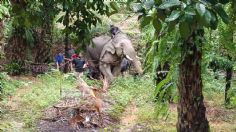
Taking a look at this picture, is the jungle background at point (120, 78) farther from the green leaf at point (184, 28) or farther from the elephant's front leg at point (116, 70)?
the elephant's front leg at point (116, 70)

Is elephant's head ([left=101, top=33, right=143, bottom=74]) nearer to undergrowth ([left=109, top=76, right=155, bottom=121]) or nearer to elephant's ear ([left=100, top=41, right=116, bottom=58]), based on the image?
elephant's ear ([left=100, top=41, right=116, bottom=58])

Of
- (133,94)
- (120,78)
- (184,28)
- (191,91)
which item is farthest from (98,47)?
(184,28)

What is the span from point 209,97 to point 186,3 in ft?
24.3

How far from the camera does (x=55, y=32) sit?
14.3 meters

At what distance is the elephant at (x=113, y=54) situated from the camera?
10.5 m

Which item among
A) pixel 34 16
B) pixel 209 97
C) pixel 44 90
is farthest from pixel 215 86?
pixel 34 16

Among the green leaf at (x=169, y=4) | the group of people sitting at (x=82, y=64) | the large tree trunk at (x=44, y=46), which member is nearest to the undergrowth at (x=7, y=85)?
the group of people sitting at (x=82, y=64)

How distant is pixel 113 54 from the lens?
10992 mm

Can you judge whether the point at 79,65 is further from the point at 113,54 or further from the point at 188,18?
the point at 188,18

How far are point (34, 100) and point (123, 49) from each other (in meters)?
2.97

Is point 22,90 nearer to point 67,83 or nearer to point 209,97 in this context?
point 67,83

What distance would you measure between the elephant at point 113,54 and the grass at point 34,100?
1.07m

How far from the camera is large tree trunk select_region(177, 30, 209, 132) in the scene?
4.48 meters

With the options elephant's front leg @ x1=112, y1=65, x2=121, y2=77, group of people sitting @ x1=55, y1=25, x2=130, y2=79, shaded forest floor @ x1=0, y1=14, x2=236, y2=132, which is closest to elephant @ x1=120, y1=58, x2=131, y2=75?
group of people sitting @ x1=55, y1=25, x2=130, y2=79
